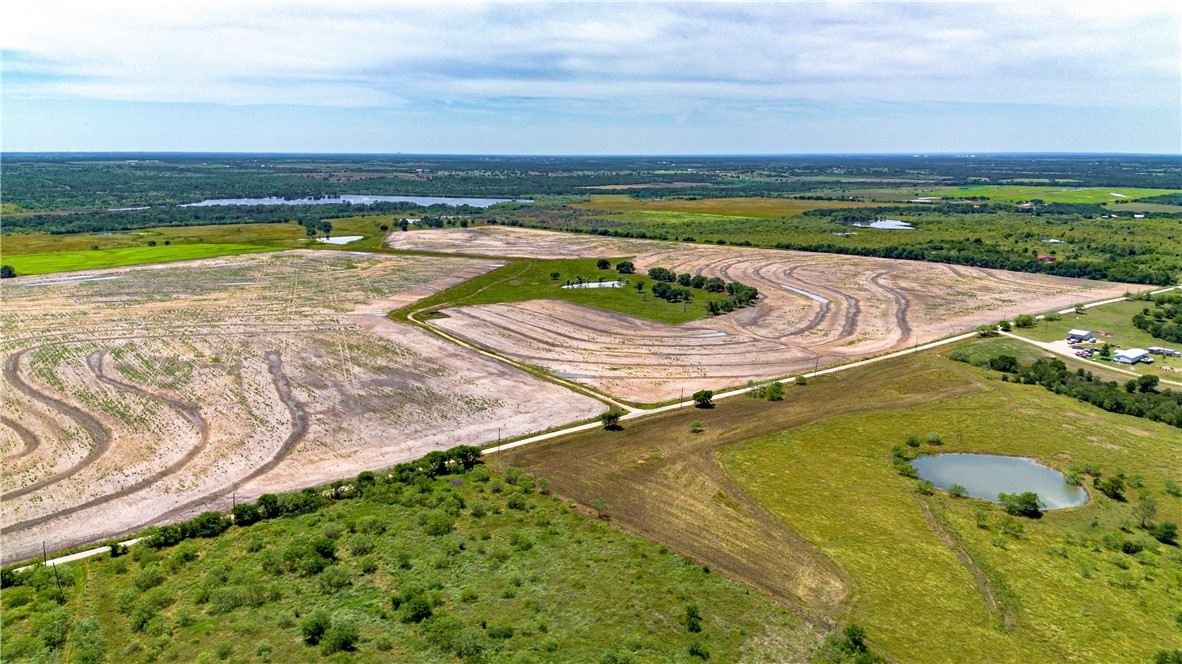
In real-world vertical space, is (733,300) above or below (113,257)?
below

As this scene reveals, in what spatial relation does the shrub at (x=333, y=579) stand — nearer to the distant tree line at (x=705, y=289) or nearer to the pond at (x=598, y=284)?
the distant tree line at (x=705, y=289)

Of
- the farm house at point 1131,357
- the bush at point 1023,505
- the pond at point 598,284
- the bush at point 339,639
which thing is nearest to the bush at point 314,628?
the bush at point 339,639

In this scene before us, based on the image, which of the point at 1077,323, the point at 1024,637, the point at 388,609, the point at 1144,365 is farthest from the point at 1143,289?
the point at 388,609

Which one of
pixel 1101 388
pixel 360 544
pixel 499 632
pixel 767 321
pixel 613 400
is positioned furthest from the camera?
pixel 767 321

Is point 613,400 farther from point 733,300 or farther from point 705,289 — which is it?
point 705,289

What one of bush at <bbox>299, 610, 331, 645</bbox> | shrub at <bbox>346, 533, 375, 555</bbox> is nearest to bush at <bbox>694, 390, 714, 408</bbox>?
shrub at <bbox>346, 533, 375, 555</bbox>

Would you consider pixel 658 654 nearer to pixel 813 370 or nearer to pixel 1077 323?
Result: pixel 813 370

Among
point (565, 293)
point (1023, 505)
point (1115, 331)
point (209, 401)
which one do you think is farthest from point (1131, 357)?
point (209, 401)
